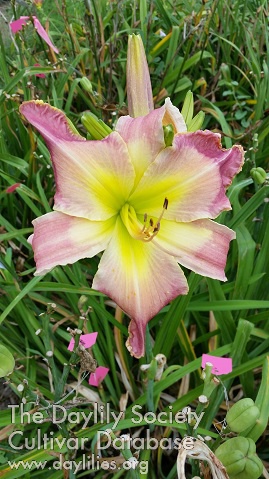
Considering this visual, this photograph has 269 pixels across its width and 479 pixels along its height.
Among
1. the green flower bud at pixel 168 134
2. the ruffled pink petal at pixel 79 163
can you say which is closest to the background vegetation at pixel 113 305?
the ruffled pink petal at pixel 79 163

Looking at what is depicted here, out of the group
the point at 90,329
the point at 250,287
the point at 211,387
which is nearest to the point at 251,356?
the point at 250,287

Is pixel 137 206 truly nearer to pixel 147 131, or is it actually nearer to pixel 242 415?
pixel 147 131

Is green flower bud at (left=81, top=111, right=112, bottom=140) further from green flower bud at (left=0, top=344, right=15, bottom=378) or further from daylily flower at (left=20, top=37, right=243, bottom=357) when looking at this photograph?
green flower bud at (left=0, top=344, right=15, bottom=378)

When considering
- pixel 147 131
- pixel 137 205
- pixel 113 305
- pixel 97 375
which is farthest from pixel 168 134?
pixel 113 305

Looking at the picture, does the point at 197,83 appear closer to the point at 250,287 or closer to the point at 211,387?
the point at 250,287

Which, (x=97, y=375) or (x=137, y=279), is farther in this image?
(x=97, y=375)

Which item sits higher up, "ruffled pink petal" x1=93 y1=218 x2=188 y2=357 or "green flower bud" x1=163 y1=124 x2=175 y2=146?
"green flower bud" x1=163 y1=124 x2=175 y2=146

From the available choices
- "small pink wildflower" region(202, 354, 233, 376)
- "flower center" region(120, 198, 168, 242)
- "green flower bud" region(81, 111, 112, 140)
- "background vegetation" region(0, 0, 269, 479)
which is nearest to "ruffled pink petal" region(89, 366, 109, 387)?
"background vegetation" region(0, 0, 269, 479)

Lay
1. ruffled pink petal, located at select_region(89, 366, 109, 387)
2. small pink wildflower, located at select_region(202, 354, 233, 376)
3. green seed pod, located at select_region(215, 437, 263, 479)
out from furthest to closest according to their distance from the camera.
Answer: ruffled pink petal, located at select_region(89, 366, 109, 387), small pink wildflower, located at select_region(202, 354, 233, 376), green seed pod, located at select_region(215, 437, 263, 479)
